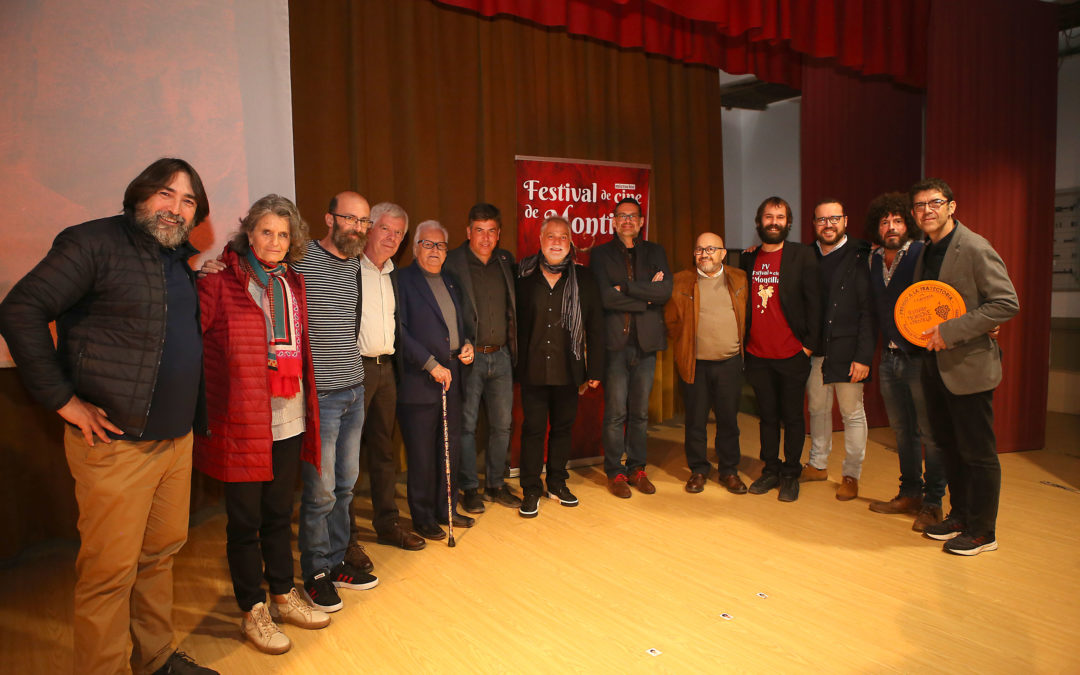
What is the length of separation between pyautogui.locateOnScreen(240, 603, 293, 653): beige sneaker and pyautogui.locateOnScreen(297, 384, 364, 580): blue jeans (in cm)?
29

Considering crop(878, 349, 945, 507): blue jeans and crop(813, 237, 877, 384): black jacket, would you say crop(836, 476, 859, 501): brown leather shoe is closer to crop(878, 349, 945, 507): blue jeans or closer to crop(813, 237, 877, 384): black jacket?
crop(878, 349, 945, 507): blue jeans

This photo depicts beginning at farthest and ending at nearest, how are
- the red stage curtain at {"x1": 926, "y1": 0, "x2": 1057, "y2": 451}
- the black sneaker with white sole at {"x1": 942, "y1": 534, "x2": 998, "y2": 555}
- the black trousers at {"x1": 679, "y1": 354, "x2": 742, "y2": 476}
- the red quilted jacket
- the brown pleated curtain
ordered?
1. the red stage curtain at {"x1": 926, "y1": 0, "x2": 1057, "y2": 451}
2. the black trousers at {"x1": 679, "y1": 354, "x2": 742, "y2": 476}
3. the brown pleated curtain
4. the black sneaker with white sole at {"x1": 942, "y1": 534, "x2": 998, "y2": 555}
5. the red quilted jacket

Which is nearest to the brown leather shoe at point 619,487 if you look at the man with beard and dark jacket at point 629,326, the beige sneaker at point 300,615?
the man with beard and dark jacket at point 629,326

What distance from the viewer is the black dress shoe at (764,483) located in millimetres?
4098

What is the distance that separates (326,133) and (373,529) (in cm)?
221

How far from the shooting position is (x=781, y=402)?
406cm

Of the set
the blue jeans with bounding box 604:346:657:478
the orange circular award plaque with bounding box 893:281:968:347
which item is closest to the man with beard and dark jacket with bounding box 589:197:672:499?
the blue jeans with bounding box 604:346:657:478

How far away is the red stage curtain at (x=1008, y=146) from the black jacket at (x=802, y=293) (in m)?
1.77

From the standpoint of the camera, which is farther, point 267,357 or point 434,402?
point 434,402

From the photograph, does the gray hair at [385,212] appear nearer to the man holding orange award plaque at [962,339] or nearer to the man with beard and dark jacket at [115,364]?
the man with beard and dark jacket at [115,364]

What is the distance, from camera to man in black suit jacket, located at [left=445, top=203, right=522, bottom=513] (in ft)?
12.0

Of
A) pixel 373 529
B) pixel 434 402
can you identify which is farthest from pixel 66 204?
pixel 373 529

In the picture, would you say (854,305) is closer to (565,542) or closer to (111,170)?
(565,542)

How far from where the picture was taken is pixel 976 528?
3209 millimetres
